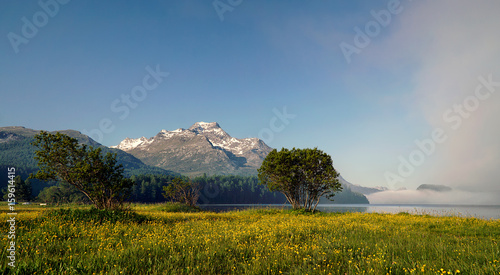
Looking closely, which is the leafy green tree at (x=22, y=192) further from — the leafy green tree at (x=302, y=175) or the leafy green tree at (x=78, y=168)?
the leafy green tree at (x=302, y=175)

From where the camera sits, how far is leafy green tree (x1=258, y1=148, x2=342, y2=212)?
30609 mm

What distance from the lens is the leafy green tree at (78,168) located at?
21.6 metres

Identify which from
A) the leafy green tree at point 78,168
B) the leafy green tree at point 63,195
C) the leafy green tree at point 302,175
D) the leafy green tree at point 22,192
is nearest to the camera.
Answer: the leafy green tree at point 78,168

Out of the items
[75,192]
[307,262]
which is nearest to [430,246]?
[307,262]

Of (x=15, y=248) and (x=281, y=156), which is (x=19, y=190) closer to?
(x=281, y=156)

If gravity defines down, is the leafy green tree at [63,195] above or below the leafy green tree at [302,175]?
below

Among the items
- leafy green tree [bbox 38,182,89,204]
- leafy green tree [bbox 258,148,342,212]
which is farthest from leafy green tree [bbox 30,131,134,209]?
leafy green tree [bbox 38,182,89,204]

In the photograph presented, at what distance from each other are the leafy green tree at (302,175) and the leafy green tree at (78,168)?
1765cm

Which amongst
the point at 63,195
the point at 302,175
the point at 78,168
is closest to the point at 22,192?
the point at 63,195

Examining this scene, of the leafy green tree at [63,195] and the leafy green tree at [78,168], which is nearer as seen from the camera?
the leafy green tree at [78,168]

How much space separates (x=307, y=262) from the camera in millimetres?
7523

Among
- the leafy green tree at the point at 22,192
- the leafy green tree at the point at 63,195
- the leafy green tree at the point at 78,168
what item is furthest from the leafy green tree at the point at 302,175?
the leafy green tree at the point at 22,192

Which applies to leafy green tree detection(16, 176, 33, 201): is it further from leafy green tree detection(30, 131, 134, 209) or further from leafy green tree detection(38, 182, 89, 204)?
leafy green tree detection(30, 131, 134, 209)

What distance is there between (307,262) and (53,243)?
8593 millimetres
